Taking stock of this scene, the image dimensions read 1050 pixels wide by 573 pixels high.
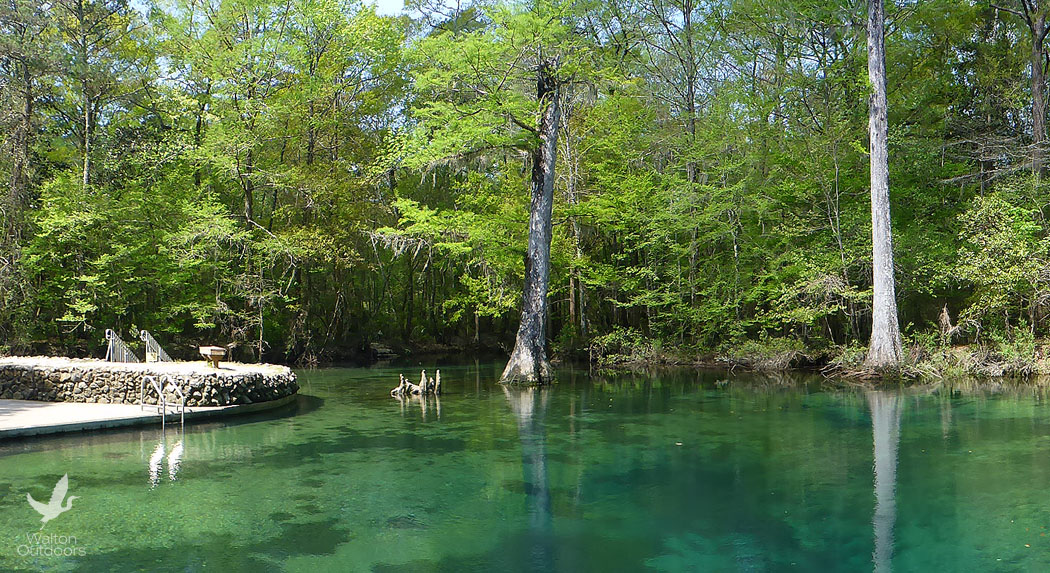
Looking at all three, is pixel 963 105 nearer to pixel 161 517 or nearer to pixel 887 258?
pixel 887 258

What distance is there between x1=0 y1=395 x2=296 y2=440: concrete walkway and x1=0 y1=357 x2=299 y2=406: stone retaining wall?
9.7 inches

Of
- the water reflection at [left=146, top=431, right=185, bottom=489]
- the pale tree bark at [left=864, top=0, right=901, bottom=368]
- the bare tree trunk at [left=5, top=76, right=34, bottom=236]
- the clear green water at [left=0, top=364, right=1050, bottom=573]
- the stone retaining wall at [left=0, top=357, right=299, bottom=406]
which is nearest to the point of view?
Result: the clear green water at [left=0, top=364, right=1050, bottom=573]

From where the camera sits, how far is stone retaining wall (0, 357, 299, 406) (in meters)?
14.7

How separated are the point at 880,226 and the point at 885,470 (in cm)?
1259

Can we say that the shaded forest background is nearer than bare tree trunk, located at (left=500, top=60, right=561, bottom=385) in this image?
No

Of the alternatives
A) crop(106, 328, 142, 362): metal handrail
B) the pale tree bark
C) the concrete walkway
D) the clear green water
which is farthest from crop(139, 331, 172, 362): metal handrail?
the pale tree bark

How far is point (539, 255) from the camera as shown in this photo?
21.5 meters

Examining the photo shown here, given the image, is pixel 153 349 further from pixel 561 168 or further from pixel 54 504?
pixel 561 168

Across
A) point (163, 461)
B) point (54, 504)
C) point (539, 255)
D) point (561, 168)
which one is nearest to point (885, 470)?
point (163, 461)

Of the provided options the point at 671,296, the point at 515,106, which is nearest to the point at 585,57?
the point at 515,106

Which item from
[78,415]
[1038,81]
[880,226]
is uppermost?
[1038,81]

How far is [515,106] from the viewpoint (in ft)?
64.3

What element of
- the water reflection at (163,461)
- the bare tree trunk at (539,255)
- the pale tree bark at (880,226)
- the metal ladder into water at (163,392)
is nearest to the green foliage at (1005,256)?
the pale tree bark at (880,226)

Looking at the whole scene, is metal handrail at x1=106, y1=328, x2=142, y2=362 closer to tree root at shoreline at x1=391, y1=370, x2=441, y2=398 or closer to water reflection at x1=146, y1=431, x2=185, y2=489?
tree root at shoreline at x1=391, y1=370, x2=441, y2=398
